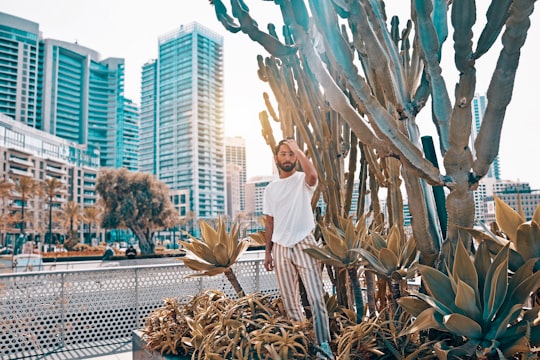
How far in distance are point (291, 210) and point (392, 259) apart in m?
0.78

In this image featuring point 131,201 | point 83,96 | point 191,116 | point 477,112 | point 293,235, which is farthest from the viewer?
point 83,96

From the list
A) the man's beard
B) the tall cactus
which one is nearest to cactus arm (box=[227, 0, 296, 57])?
the tall cactus

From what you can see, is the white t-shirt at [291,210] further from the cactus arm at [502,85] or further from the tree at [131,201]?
the tree at [131,201]

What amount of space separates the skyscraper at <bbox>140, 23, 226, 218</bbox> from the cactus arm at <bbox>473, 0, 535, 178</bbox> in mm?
84499

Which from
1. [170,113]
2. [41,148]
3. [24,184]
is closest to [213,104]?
[170,113]

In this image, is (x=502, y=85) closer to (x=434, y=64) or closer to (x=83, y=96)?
(x=434, y=64)

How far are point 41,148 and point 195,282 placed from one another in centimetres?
6281

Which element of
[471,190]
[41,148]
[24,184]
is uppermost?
[41,148]

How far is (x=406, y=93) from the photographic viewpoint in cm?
266

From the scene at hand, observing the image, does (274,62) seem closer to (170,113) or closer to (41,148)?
(41,148)

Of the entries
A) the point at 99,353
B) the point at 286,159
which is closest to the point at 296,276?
the point at 286,159

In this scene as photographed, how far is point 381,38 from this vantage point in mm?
2766

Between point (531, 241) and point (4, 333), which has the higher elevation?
point (531, 241)

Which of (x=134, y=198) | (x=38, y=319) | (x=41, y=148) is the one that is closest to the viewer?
(x=38, y=319)
